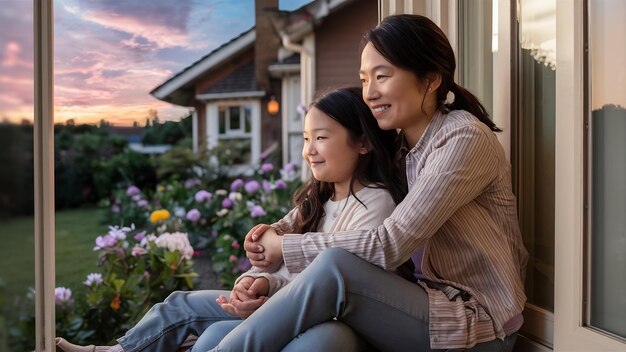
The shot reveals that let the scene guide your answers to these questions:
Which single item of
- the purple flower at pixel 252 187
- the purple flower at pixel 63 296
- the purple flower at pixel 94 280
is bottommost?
the purple flower at pixel 63 296

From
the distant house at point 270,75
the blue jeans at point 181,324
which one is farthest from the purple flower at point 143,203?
the blue jeans at point 181,324

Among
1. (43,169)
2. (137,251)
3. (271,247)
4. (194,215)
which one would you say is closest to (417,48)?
(271,247)

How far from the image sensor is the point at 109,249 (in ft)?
11.3

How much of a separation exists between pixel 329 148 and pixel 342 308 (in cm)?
50

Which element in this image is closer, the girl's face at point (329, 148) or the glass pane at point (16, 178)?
the glass pane at point (16, 178)

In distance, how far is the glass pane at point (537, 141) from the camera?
5.72 ft

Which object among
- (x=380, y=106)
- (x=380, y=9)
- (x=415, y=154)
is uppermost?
(x=380, y=9)

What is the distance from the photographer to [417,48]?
66.6 inches

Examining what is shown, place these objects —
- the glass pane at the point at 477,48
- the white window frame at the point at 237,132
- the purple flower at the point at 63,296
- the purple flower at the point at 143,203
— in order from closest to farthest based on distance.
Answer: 1. the glass pane at the point at 477,48
2. the purple flower at the point at 63,296
3. the purple flower at the point at 143,203
4. the white window frame at the point at 237,132

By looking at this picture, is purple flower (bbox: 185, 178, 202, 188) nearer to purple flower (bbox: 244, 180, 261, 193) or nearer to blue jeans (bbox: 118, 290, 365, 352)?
purple flower (bbox: 244, 180, 261, 193)

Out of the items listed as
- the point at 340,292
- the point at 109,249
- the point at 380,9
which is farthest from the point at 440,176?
the point at 109,249

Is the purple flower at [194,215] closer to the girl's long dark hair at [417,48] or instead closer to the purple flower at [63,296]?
the purple flower at [63,296]

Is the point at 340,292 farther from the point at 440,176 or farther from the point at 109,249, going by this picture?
the point at 109,249

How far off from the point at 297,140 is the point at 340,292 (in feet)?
20.3
